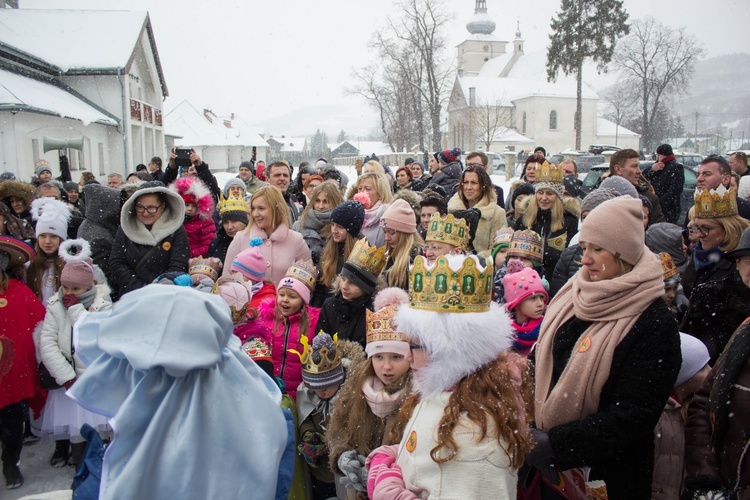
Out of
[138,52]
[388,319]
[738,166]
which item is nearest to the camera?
[388,319]

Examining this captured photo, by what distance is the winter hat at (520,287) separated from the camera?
12.9 ft

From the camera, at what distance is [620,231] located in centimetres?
259

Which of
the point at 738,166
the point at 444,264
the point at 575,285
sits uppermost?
the point at 738,166

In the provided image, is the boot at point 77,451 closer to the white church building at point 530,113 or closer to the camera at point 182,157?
the camera at point 182,157

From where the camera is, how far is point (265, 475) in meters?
1.85

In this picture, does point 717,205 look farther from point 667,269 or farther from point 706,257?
point 667,269

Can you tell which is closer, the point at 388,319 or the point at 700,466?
the point at 700,466

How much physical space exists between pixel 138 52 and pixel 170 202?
2844 cm

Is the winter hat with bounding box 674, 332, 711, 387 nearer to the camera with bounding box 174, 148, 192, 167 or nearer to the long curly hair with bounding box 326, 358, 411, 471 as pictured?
the long curly hair with bounding box 326, 358, 411, 471

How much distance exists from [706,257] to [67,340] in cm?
→ 502

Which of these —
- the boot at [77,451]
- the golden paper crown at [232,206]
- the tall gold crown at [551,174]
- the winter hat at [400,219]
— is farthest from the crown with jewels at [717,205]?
the boot at [77,451]

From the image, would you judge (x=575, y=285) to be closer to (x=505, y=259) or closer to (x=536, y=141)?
(x=505, y=259)

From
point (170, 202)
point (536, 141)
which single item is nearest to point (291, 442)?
point (170, 202)

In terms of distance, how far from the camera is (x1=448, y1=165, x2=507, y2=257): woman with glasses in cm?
613
